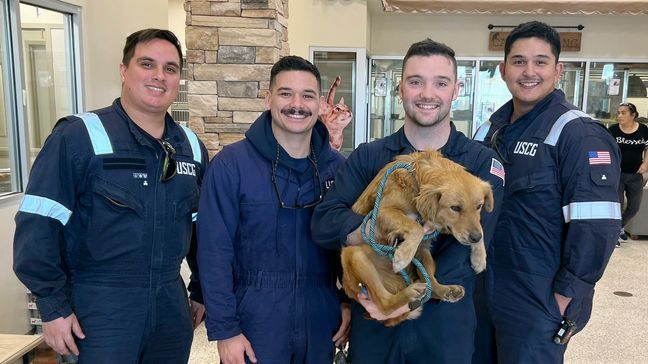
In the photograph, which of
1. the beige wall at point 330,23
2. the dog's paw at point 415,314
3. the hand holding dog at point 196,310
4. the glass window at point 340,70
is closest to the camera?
the dog's paw at point 415,314

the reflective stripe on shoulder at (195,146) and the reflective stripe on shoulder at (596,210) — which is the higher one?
the reflective stripe on shoulder at (195,146)

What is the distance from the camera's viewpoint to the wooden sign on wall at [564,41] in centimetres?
838

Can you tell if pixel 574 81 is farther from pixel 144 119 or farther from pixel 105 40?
pixel 144 119

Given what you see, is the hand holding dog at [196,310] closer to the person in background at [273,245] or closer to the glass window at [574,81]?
the person in background at [273,245]

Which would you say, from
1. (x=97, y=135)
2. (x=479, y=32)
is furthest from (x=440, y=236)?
(x=479, y=32)

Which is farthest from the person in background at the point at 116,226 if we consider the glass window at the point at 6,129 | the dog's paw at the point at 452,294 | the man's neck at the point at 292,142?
the glass window at the point at 6,129

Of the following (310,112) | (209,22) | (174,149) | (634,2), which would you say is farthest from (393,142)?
(634,2)

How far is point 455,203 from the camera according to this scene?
1.46 meters

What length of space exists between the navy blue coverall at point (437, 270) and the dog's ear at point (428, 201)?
20 cm

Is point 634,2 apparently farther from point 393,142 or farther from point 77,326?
point 77,326

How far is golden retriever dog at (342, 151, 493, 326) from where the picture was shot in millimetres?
1464

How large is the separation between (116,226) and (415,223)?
1096 mm

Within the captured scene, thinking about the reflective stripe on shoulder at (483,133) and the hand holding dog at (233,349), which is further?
the reflective stripe on shoulder at (483,133)

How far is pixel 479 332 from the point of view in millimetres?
2152
